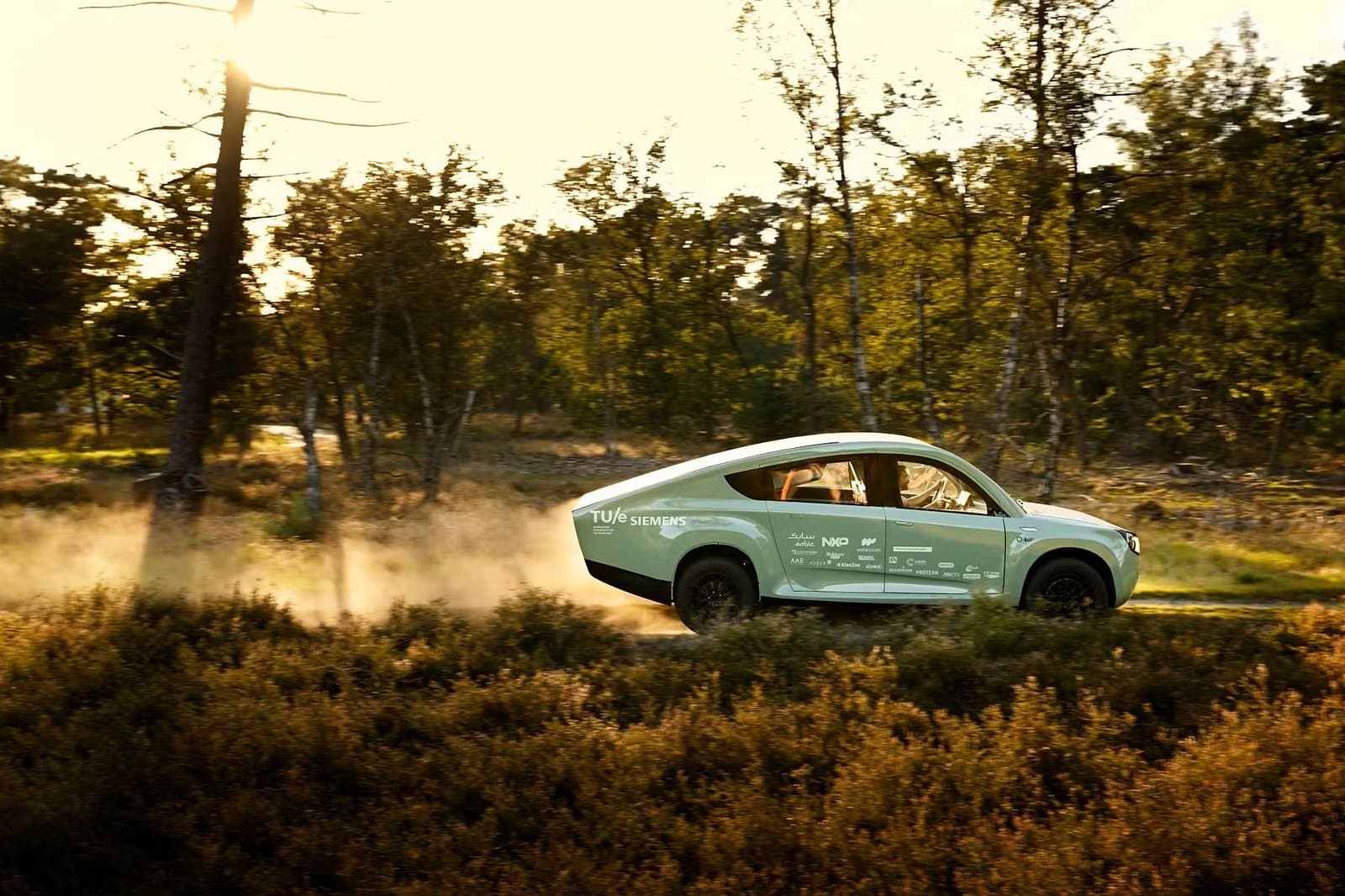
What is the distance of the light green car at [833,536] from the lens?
419 inches

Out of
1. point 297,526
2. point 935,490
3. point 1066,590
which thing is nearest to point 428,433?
point 297,526

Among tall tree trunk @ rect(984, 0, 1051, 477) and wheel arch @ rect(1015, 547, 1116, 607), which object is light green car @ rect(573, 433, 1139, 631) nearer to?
wheel arch @ rect(1015, 547, 1116, 607)

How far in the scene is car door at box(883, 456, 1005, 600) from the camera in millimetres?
10758

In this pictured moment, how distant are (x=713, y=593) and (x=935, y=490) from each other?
87.6 inches

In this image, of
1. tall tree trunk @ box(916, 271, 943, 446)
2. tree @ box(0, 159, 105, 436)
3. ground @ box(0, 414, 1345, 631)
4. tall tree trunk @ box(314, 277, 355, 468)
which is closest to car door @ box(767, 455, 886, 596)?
ground @ box(0, 414, 1345, 631)

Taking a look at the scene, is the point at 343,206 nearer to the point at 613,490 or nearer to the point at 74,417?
the point at 613,490

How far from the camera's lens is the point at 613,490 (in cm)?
1109

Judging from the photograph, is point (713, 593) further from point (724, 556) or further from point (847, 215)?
point (847, 215)

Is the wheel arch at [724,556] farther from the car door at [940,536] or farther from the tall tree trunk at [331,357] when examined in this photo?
the tall tree trunk at [331,357]

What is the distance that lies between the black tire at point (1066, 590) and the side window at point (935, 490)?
82 centimetres

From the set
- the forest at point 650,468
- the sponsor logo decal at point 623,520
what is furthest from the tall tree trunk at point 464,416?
the sponsor logo decal at point 623,520

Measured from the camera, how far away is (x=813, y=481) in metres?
10.8

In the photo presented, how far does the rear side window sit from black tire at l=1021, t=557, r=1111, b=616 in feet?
5.79

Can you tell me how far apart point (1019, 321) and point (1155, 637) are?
11.2 metres
